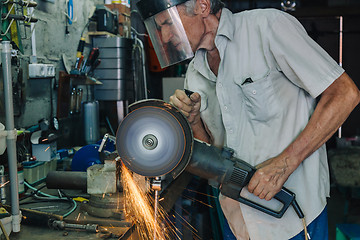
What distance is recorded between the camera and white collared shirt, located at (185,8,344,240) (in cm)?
158

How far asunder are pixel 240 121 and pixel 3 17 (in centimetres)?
127

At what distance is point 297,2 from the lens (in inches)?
269

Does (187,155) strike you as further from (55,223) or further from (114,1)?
(114,1)

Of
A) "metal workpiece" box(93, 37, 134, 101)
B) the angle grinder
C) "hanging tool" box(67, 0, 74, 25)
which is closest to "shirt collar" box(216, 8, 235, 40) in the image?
the angle grinder

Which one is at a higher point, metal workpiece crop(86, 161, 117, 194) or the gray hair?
the gray hair

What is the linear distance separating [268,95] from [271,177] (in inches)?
13.0

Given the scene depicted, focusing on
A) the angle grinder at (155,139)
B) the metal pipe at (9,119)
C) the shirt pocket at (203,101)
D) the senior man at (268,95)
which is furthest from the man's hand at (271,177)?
the metal pipe at (9,119)

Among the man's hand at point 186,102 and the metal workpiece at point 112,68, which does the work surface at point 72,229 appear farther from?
the metal workpiece at point 112,68

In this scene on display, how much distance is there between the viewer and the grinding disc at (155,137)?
1.39m

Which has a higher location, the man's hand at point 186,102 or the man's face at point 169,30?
the man's face at point 169,30

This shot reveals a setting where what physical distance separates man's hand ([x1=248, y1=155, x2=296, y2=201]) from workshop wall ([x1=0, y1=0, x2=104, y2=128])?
121cm

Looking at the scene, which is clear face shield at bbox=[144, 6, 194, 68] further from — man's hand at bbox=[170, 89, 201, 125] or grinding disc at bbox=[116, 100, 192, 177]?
grinding disc at bbox=[116, 100, 192, 177]

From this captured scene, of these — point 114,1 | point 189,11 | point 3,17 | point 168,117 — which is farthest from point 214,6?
point 114,1

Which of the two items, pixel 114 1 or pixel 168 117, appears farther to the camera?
pixel 114 1
